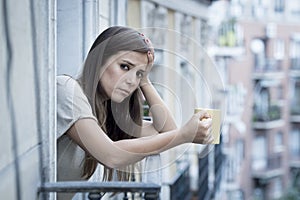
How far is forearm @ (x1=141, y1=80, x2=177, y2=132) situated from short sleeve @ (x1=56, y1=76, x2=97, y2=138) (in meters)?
0.14

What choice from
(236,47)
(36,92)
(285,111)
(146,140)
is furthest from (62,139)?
(285,111)

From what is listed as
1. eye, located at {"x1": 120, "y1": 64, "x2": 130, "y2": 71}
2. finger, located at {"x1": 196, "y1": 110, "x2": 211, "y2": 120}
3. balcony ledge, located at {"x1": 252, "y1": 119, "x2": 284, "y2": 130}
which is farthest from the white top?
Answer: balcony ledge, located at {"x1": 252, "y1": 119, "x2": 284, "y2": 130}

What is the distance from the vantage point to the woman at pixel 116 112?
5.04 ft

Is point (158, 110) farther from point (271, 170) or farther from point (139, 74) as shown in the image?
point (271, 170)

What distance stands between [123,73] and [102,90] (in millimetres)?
70

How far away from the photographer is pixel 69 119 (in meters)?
1.60

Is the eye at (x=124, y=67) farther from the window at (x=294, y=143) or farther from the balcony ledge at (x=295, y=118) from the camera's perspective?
the window at (x=294, y=143)

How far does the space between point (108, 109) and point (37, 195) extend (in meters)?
0.26

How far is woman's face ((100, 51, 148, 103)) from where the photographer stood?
153cm

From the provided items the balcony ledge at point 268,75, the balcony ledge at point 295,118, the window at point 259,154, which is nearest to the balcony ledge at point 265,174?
the window at point 259,154

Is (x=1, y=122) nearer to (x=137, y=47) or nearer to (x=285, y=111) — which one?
(x=137, y=47)

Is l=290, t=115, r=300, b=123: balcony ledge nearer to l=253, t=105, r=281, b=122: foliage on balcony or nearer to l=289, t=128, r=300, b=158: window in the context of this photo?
l=289, t=128, r=300, b=158: window

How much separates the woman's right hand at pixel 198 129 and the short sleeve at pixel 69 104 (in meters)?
0.20

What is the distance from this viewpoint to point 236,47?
38.5 feet
